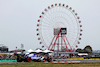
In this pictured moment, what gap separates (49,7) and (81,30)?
14.0 metres

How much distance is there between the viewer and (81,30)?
272 feet

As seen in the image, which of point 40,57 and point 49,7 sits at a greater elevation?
point 49,7

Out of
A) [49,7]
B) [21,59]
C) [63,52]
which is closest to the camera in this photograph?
[21,59]

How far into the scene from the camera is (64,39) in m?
83.7

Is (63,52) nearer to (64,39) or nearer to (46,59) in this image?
(64,39)

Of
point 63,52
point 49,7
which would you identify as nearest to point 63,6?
point 49,7

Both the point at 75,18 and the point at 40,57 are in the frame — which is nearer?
the point at 40,57

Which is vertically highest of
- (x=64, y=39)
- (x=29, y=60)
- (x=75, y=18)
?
(x=75, y=18)

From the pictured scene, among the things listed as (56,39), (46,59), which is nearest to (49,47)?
(56,39)

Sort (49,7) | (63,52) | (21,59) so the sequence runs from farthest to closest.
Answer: (63,52) < (49,7) < (21,59)

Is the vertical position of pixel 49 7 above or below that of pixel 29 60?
above

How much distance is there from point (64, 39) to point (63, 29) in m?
3.70

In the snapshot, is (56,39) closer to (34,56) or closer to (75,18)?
(75,18)

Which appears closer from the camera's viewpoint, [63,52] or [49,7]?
[49,7]
